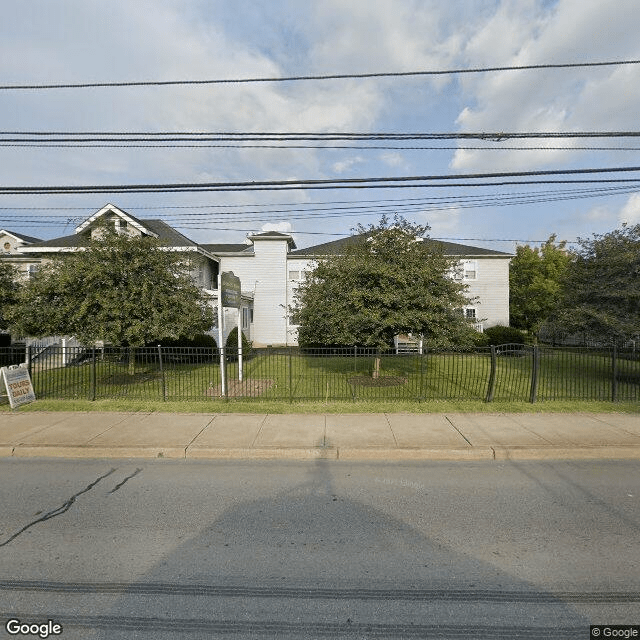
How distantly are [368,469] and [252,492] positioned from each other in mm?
1648

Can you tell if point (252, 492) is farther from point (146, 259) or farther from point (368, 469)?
point (146, 259)

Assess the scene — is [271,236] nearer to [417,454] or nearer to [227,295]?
[227,295]

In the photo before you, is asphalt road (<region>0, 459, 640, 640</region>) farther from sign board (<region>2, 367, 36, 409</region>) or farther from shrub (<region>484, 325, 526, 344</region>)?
shrub (<region>484, 325, 526, 344</region>)

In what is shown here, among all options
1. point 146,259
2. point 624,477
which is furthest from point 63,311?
point 624,477

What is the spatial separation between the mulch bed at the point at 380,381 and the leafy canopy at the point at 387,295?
1258mm

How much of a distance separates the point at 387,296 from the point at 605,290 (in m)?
5.91

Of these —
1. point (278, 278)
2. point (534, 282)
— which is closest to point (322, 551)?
point (278, 278)

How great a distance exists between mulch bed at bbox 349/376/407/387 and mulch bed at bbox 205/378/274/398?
2.43 m

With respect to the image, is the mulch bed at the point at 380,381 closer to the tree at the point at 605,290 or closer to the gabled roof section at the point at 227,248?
the tree at the point at 605,290

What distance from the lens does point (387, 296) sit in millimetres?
9125

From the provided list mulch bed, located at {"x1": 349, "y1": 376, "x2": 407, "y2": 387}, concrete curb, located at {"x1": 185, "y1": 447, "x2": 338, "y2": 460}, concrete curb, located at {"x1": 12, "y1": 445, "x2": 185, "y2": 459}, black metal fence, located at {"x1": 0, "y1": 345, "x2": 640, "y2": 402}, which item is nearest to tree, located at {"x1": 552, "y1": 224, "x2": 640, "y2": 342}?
black metal fence, located at {"x1": 0, "y1": 345, "x2": 640, "y2": 402}

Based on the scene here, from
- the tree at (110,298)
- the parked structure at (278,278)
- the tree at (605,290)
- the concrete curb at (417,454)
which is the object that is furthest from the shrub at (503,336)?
the tree at (110,298)

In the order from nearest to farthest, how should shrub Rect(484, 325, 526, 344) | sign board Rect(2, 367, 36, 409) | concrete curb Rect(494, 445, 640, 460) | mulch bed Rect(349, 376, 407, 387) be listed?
concrete curb Rect(494, 445, 640, 460)
sign board Rect(2, 367, 36, 409)
mulch bed Rect(349, 376, 407, 387)
shrub Rect(484, 325, 526, 344)

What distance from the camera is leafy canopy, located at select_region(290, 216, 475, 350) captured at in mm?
9242
